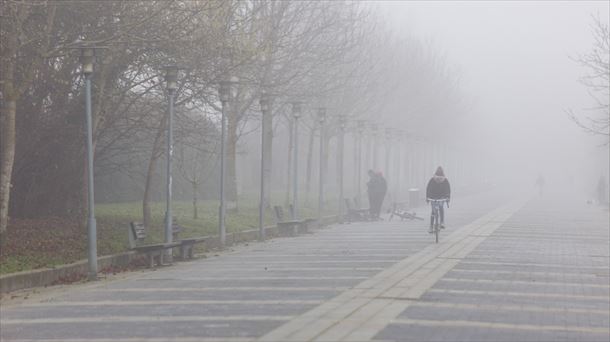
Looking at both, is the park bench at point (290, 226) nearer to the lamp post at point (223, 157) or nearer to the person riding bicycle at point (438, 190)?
the lamp post at point (223, 157)

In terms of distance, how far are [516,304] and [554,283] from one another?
2859mm

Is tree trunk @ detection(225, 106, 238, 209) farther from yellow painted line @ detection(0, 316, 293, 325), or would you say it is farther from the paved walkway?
yellow painted line @ detection(0, 316, 293, 325)

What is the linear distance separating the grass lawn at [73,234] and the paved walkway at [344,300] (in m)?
1.55

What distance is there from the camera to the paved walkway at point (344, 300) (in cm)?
1018

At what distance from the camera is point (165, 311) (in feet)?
38.7

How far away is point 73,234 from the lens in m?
20.2

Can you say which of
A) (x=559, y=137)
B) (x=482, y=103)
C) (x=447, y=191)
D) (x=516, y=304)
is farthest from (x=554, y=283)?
(x=559, y=137)

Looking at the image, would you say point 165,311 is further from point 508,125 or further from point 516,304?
point 508,125

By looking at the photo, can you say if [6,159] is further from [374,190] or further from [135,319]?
[374,190]

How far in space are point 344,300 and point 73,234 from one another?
30.9ft

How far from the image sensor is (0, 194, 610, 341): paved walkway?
401 inches

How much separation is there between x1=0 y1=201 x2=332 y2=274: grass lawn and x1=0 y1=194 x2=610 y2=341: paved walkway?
1554 mm

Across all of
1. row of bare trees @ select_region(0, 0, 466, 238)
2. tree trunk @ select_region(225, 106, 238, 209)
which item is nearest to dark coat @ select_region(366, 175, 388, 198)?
tree trunk @ select_region(225, 106, 238, 209)

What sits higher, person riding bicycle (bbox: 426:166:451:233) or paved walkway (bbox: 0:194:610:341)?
person riding bicycle (bbox: 426:166:451:233)
